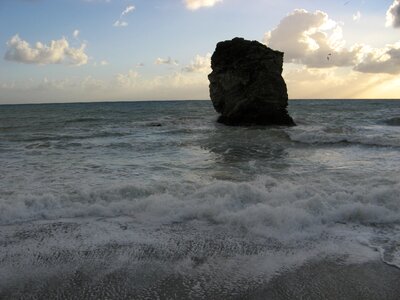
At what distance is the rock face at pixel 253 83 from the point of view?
24.1 meters

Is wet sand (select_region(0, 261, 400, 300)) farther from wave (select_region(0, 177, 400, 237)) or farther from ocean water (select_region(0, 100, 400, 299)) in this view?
wave (select_region(0, 177, 400, 237))

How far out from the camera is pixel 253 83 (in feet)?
79.2

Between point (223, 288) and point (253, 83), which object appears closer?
point (223, 288)

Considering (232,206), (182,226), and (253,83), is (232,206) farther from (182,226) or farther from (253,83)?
(253,83)

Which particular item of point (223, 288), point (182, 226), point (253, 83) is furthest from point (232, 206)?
point (253, 83)

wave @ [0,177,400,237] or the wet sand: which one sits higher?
wave @ [0,177,400,237]

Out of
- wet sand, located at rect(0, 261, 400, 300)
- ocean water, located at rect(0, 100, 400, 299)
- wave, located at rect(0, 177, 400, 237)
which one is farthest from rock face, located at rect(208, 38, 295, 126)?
wet sand, located at rect(0, 261, 400, 300)

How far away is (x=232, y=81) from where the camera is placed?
987 inches

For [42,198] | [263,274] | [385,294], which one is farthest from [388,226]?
[42,198]

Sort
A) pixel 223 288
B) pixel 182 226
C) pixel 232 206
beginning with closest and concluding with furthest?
pixel 223 288, pixel 182 226, pixel 232 206

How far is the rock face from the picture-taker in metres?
24.1

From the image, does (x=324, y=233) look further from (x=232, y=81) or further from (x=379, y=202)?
(x=232, y=81)

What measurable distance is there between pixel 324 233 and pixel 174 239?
2116 millimetres

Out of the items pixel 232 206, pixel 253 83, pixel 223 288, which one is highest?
pixel 253 83
